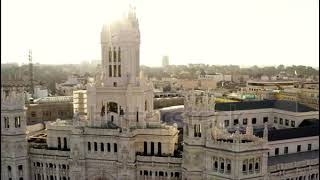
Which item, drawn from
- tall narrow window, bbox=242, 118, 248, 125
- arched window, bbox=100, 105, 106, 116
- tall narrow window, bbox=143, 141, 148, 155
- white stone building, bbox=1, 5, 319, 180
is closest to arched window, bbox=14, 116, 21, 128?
white stone building, bbox=1, 5, 319, 180

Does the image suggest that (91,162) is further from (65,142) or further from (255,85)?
(255,85)

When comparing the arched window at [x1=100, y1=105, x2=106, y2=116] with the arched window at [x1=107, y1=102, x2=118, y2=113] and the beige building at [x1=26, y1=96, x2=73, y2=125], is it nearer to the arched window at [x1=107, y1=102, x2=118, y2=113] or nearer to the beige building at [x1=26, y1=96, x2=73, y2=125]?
the arched window at [x1=107, y1=102, x2=118, y2=113]

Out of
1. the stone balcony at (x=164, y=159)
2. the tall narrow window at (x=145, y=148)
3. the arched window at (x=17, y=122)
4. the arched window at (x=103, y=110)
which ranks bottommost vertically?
the stone balcony at (x=164, y=159)

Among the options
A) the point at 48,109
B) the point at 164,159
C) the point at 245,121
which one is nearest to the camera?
the point at 164,159

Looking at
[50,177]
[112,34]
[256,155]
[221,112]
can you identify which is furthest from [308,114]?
[50,177]

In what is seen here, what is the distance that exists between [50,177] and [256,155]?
88.3 feet

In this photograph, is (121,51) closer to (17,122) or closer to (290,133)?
(17,122)

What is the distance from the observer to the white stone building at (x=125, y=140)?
45.1m

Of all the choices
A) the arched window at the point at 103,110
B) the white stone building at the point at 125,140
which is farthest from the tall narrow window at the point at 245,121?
the arched window at the point at 103,110

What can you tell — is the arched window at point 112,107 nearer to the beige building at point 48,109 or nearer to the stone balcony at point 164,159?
the stone balcony at point 164,159

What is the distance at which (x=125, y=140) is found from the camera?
48.1 m

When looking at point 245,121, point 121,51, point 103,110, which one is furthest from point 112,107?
point 245,121

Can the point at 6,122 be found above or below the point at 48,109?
above

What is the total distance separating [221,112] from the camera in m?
77.1
